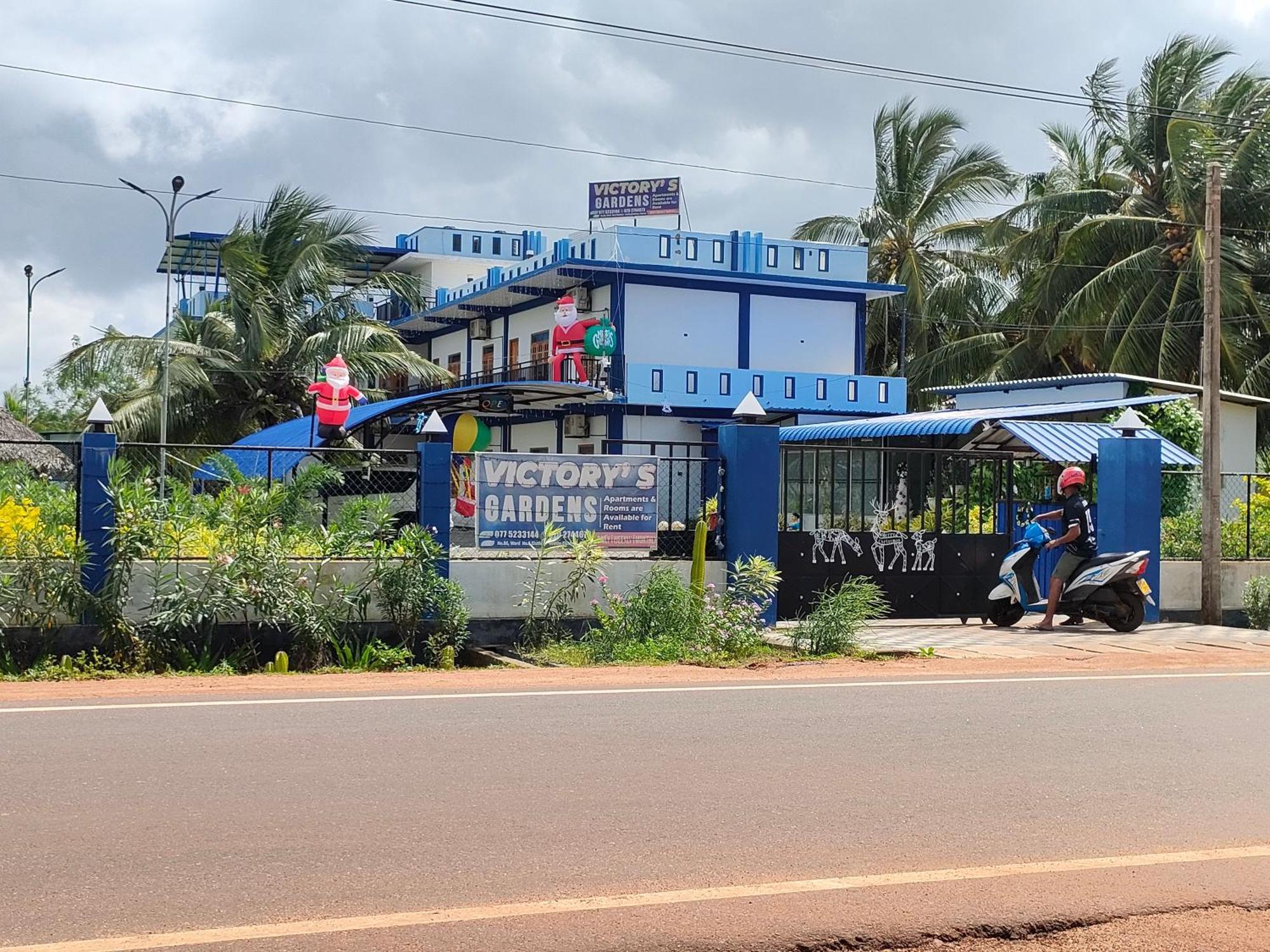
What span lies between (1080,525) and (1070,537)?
173mm

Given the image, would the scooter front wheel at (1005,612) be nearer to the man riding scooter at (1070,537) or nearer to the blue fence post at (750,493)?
the man riding scooter at (1070,537)

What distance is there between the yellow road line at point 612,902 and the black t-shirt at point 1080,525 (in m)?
9.48

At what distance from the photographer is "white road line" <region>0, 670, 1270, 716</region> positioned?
9078mm

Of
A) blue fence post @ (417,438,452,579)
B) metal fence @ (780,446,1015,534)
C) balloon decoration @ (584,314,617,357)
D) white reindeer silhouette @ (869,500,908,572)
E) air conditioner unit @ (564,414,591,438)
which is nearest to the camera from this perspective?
blue fence post @ (417,438,452,579)

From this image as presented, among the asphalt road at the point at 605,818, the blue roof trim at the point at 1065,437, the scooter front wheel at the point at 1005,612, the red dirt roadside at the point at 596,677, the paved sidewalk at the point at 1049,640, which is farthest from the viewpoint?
the blue roof trim at the point at 1065,437

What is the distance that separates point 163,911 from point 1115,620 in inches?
500

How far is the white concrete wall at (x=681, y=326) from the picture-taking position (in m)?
36.1

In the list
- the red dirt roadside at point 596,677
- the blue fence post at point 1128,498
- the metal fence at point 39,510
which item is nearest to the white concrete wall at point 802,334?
the blue fence post at point 1128,498

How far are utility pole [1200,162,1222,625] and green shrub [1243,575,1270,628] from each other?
352 mm

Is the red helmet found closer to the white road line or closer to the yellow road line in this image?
A: the white road line

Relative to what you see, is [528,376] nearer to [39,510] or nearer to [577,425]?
[577,425]

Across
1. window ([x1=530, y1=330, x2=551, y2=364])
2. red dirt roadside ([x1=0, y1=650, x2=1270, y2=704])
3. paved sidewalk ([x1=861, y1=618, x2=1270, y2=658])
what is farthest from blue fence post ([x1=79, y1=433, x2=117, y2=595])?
window ([x1=530, y1=330, x2=551, y2=364])

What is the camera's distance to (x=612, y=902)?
4.93m

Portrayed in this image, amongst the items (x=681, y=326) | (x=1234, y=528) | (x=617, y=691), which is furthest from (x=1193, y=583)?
(x=681, y=326)
